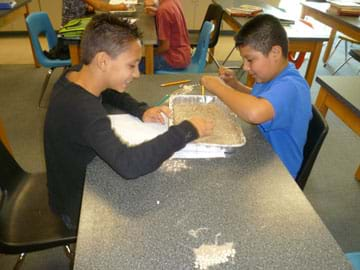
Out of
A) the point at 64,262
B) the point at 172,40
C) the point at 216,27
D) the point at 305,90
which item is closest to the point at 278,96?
the point at 305,90

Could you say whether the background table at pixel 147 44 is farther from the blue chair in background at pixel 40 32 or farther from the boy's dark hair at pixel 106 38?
the boy's dark hair at pixel 106 38

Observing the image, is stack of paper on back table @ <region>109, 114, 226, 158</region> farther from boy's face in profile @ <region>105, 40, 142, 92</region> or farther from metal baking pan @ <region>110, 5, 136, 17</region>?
metal baking pan @ <region>110, 5, 136, 17</region>

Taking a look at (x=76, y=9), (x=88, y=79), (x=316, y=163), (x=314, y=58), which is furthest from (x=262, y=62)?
(x=76, y=9)

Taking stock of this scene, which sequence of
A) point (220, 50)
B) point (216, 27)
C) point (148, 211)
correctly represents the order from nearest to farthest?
point (148, 211), point (216, 27), point (220, 50)

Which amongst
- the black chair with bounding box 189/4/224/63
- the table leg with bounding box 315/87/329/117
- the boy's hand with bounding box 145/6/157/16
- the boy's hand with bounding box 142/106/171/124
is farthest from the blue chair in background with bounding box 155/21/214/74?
the boy's hand with bounding box 142/106/171/124

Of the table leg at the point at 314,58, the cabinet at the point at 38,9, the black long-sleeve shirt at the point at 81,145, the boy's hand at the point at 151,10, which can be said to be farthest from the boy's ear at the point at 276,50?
the cabinet at the point at 38,9

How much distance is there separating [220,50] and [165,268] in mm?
3806

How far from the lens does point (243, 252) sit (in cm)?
63

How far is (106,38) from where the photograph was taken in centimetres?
90

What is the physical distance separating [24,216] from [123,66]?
0.61m

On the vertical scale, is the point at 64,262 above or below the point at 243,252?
below

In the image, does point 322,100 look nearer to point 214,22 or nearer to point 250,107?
point 250,107

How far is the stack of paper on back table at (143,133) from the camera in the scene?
906mm

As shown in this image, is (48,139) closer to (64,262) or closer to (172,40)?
(64,262)
